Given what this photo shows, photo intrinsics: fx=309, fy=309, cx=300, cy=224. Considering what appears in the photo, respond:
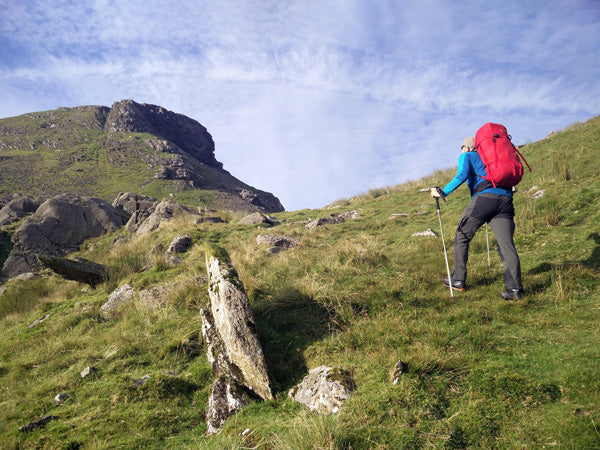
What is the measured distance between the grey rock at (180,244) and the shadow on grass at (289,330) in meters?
6.70

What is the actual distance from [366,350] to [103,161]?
96.4m

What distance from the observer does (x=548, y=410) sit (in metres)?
2.52

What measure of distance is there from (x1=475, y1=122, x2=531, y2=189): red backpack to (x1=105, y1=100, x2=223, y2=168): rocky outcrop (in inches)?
4887

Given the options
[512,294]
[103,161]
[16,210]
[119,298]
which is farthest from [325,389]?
[103,161]

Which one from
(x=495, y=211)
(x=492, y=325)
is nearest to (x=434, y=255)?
(x=495, y=211)

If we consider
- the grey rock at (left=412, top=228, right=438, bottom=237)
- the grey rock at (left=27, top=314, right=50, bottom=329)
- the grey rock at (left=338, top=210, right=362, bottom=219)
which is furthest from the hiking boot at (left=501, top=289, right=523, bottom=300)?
the grey rock at (left=338, top=210, right=362, bottom=219)

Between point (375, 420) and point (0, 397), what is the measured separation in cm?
553

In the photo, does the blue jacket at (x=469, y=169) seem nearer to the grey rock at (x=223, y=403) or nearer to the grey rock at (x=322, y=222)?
the grey rock at (x=223, y=403)

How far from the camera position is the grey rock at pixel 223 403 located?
3602 millimetres

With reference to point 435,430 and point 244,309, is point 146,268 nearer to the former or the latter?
point 244,309

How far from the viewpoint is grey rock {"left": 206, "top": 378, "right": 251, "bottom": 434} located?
360 centimetres

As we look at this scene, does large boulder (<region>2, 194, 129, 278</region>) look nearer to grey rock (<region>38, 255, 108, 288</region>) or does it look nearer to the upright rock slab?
grey rock (<region>38, 255, 108, 288</region>)

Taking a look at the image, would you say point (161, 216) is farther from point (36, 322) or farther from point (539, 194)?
point (539, 194)

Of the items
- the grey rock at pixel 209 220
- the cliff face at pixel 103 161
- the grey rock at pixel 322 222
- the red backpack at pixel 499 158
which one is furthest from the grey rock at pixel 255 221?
the cliff face at pixel 103 161
